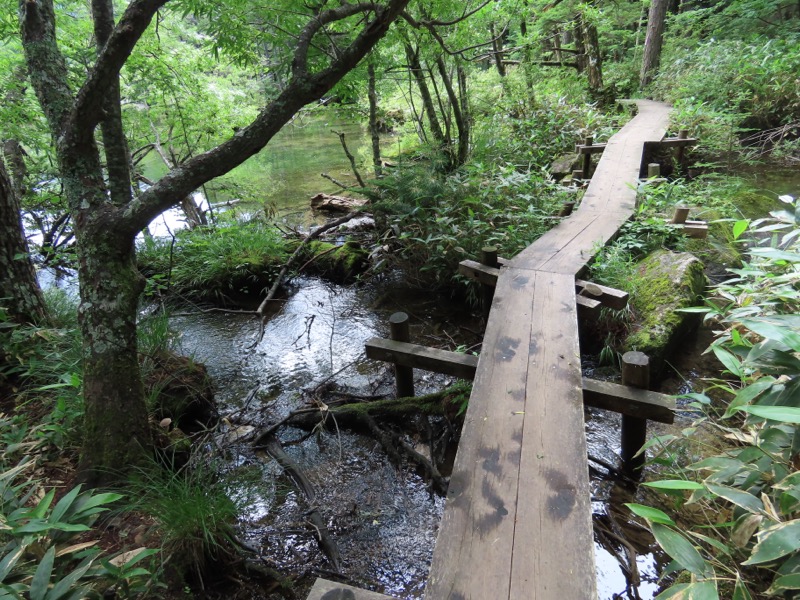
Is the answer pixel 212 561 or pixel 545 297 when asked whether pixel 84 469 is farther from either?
pixel 545 297

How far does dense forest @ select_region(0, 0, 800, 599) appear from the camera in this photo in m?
2.03

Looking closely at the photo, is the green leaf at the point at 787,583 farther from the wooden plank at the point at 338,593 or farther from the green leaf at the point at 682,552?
the wooden plank at the point at 338,593

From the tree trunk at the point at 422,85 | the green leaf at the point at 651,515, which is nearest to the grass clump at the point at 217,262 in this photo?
the tree trunk at the point at 422,85

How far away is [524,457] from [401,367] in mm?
1895

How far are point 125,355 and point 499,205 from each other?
16.4 ft

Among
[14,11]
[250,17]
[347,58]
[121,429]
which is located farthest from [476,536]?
[14,11]

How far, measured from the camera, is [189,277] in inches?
260

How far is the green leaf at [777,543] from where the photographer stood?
1.43 m

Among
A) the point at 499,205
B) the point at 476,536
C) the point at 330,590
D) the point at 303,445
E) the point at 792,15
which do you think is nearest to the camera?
the point at 330,590

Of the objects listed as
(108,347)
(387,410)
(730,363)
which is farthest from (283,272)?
(730,363)

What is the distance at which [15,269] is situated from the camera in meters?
3.69

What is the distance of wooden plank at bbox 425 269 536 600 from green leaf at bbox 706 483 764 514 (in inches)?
25.4

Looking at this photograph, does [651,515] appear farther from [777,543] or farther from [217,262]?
[217,262]

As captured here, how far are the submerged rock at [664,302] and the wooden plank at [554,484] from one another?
4.16ft
